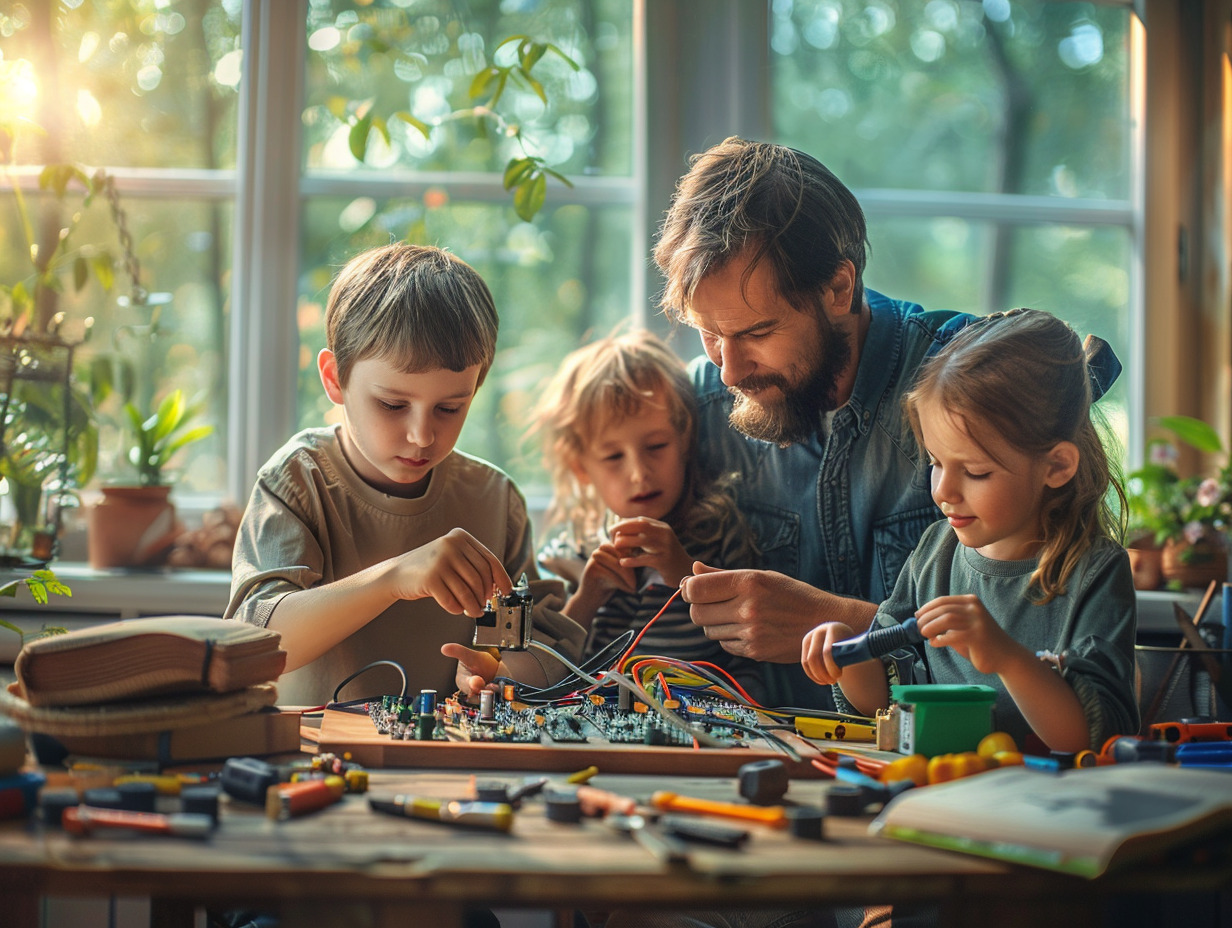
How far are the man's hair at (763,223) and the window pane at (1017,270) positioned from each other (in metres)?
0.79

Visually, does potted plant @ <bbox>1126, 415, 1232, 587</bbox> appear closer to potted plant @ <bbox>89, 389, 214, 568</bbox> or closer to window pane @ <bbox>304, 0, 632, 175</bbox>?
window pane @ <bbox>304, 0, 632, 175</bbox>

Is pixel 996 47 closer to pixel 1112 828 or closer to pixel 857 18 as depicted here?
pixel 857 18

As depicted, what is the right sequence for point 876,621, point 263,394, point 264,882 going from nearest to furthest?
point 264,882, point 876,621, point 263,394

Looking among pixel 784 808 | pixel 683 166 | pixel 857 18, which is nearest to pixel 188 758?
pixel 784 808

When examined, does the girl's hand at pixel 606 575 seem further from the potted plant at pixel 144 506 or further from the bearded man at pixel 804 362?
the potted plant at pixel 144 506

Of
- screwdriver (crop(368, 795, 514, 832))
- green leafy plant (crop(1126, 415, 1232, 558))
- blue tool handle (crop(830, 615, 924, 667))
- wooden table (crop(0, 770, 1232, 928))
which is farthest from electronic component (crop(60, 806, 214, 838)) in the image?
green leafy plant (crop(1126, 415, 1232, 558))

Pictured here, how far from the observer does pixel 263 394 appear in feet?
7.92

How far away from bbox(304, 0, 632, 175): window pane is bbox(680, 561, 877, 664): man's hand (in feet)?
4.58

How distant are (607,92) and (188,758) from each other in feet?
6.49

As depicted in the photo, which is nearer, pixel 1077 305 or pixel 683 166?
pixel 683 166

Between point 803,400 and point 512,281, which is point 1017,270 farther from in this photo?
point 512,281

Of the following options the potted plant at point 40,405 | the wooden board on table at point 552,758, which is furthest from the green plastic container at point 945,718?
the potted plant at point 40,405

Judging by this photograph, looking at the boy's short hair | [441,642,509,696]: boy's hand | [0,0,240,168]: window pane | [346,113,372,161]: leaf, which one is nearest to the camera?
[441,642,509,696]: boy's hand

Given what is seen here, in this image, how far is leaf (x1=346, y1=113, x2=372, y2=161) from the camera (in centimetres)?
218
